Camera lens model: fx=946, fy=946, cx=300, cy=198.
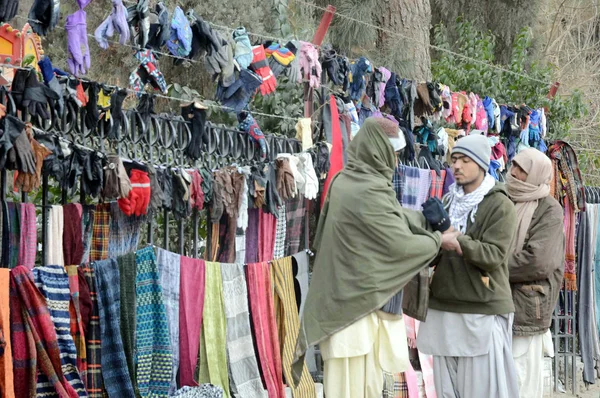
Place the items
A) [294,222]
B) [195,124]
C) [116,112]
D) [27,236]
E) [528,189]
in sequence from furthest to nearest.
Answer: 1. [294,222]
2. [528,189]
3. [195,124]
4. [116,112]
5. [27,236]

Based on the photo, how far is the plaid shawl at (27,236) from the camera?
484 cm

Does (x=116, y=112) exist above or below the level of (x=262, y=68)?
below

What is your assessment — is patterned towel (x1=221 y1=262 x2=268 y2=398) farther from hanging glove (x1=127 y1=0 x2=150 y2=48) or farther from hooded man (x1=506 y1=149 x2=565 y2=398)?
hooded man (x1=506 y1=149 x2=565 y2=398)

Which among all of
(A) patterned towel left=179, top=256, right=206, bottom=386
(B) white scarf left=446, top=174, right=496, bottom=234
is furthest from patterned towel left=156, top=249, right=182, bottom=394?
(B) white scarf left=446, top=174, right=496, bottom=234

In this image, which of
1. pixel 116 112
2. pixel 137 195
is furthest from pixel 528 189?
pixel 116 112

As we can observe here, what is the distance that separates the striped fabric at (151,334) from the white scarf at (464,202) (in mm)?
1805

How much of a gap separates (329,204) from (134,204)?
112 centimetres

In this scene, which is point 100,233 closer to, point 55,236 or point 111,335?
point 55,236

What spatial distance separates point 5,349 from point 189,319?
140cm

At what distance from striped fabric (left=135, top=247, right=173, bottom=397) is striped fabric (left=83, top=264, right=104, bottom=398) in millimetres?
234

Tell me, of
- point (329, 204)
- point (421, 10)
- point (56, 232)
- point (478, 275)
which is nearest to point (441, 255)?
point (478, 275)

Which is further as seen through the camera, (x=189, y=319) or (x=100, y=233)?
(x=189, y=319)

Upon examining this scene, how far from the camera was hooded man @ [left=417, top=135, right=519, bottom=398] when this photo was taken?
539cm

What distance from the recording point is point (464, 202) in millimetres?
5586
